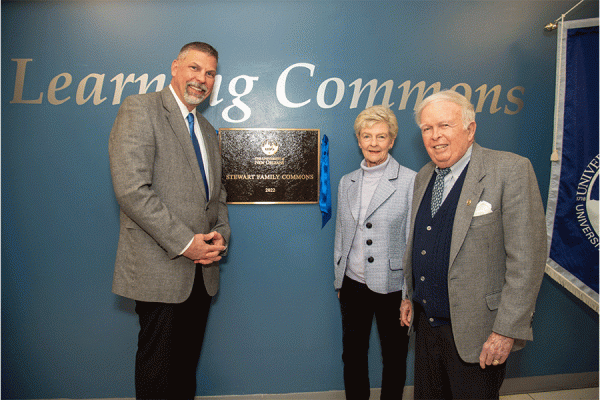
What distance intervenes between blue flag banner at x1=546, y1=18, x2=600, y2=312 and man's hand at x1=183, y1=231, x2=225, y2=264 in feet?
6.48

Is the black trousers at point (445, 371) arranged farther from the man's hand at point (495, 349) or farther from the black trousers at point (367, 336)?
the black trousers at point (367, 336)

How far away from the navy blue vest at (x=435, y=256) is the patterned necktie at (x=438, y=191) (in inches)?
1.0

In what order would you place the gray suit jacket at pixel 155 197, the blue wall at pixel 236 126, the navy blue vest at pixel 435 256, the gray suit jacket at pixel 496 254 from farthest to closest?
the blue wall at pixel 236 126
the gray suit jacket at pixel 155 197
the navy blue vest at pixel 435 256
the gray suit jacket at pixel 496 254

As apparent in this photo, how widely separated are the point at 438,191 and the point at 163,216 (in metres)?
1.19

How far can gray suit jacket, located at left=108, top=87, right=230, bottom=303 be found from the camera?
1.39 meters

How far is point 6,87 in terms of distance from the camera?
78.5 inches

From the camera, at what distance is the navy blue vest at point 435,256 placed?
4.16ft

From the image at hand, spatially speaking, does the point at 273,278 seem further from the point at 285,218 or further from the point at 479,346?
the point at 479,346

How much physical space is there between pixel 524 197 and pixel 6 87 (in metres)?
2.86

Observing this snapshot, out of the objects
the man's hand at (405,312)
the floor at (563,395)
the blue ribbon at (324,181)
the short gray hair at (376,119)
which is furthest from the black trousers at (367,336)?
the floor at (563,395)

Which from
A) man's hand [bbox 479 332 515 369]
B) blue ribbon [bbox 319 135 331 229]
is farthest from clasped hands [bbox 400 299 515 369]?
blue ribbon [bbox 319 135 331 229]

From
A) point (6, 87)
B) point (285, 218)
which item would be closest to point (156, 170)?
point (285, 218)

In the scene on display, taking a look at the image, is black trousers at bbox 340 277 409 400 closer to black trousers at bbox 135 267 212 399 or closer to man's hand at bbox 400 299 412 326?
man's hand at bbox 400 299 412 326

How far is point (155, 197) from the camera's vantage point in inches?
55.2
